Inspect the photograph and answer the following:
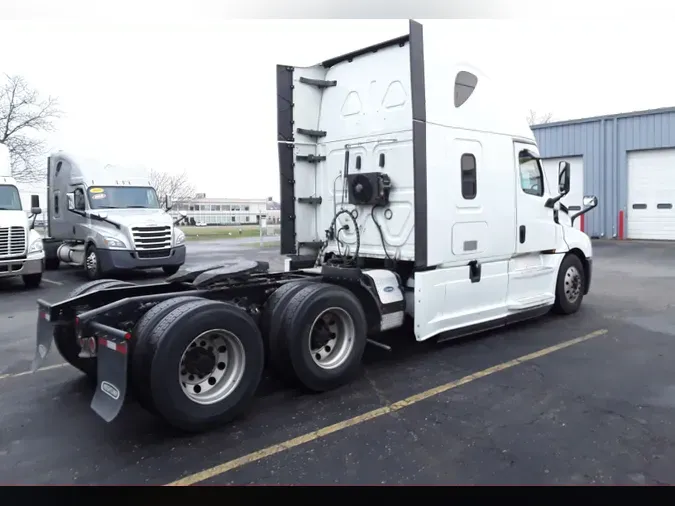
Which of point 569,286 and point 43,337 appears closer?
point 43,337

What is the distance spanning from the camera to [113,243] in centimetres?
1310

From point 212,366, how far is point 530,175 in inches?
204

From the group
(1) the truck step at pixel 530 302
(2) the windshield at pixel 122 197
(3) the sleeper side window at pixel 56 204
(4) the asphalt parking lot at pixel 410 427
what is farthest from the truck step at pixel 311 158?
(3) the sleeper side window at pixel 56 204

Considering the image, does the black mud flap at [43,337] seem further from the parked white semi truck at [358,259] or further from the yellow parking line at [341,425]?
the yellow parking line at [341,425]

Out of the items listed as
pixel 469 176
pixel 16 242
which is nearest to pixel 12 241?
pixel 16 242

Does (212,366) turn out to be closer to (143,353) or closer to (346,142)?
(143,353)

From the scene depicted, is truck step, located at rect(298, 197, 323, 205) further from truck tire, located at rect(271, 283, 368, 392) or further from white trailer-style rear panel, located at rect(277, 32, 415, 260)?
truck tire, located at rect(271, 283, 368, 392)

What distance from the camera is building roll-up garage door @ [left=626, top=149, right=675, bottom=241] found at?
2158 centimetres

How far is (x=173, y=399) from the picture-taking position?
3.91m

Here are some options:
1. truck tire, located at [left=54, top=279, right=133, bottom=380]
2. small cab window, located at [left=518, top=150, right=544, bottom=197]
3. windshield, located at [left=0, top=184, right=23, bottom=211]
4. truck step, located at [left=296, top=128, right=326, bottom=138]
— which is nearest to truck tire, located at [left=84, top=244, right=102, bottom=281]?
windshield, located at [left=0, top=184, right=23, bottom=211]

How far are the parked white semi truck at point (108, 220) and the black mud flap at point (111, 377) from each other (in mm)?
9686
